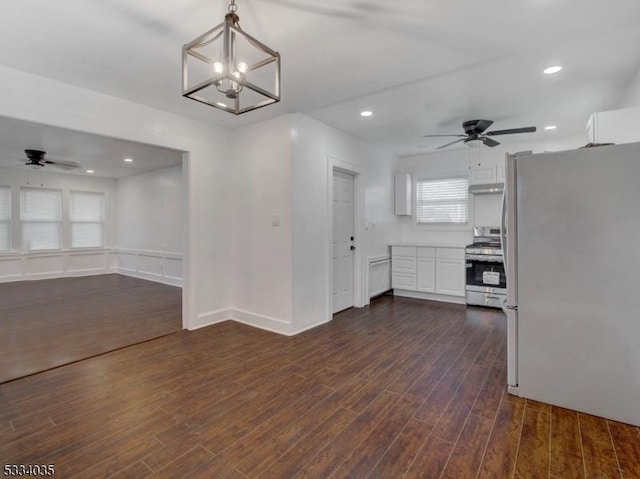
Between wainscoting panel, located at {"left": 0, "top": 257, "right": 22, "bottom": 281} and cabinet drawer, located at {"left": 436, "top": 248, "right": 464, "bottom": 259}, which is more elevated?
cabinet drawer, located at {"left": 436, "top": 248, "right": 464, "bottom": 259}

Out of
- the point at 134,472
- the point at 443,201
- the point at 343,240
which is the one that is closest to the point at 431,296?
the point at 443,201

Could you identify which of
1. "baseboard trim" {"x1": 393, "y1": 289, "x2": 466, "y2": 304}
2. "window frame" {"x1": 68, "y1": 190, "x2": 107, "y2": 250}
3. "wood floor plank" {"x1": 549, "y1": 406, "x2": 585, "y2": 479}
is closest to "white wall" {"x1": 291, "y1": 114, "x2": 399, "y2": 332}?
"baseboard trim" {"x1": 393, "y1": 289, "x2": 466, "y2": 304}

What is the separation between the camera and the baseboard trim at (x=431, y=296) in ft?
17.5

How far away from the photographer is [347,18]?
2098 millimetres

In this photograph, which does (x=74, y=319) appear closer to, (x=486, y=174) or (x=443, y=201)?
(x=443, y=201)

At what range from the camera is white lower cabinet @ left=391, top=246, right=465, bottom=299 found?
527 centimetres

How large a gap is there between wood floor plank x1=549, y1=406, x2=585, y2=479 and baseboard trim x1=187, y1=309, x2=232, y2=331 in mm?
3670

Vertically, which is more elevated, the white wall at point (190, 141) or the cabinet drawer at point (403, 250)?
the white wall at point (190, 141)

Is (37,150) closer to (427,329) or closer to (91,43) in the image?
(91,43)

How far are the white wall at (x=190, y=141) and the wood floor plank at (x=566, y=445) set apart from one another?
3693 millimetres

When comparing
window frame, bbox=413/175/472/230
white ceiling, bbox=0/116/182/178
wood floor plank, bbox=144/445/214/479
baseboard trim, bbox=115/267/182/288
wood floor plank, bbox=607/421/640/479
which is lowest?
wood floor plank, bbox=607/421/640/479

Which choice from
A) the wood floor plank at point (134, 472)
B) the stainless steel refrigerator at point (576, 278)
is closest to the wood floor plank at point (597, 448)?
A: the stainless steel refrigerator at point (576, 278)

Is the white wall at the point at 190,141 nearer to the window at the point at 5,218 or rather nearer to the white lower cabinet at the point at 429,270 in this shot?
the white lower cabinet at the point at 429,270

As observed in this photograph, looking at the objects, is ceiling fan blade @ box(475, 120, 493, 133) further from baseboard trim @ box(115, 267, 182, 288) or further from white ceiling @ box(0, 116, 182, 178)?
baseboard trim @ box(115, 267, 182, 288)
